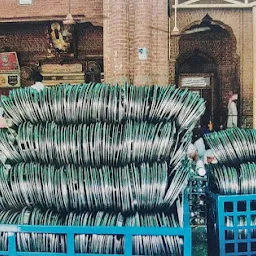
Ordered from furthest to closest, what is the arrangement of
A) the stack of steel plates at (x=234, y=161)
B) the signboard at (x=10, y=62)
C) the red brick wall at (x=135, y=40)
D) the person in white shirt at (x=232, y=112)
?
the signboard at (x=10, y=62), the person in white shirt at (x=232, y=112), the red brick wall at (x=135, y=40), the stack of steel plates at (x=234, y=161)

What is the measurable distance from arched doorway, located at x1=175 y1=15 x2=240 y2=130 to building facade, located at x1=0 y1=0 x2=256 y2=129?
3 centimetres

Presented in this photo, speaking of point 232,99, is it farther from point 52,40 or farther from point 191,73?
point 52,40

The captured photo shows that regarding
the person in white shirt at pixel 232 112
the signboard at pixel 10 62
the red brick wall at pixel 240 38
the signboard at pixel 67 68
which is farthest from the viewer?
the signboard at pixel 10 62

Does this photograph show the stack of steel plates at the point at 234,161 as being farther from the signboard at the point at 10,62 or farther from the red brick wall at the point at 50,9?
the signboard at the point at 10,62

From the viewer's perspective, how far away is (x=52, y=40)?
1267 cm

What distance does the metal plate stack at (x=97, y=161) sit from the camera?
3.04m

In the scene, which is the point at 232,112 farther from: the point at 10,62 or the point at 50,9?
the point at 10,62

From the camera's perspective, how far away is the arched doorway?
1359cm

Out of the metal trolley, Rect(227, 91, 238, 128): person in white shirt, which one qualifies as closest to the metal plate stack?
→ the metal trolley

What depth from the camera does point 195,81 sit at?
1433cm

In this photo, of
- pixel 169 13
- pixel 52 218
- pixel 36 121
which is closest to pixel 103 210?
pixel 52 218

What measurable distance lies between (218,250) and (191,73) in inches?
438

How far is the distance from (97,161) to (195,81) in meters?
11.5

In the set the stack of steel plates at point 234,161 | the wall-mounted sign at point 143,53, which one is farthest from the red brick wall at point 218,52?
the stack of steel plates at point 234,161
